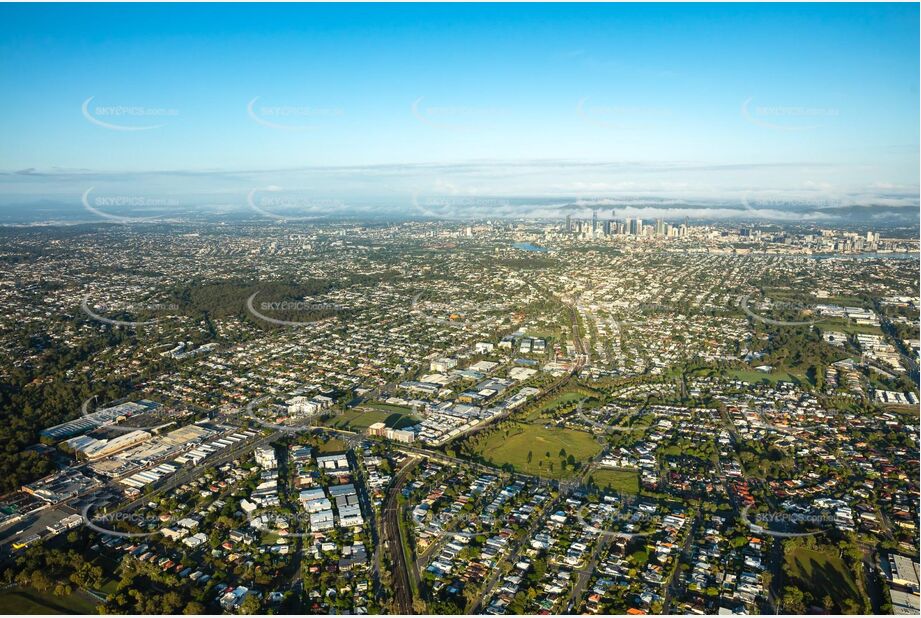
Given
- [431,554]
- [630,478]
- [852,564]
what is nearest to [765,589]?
[852,564]

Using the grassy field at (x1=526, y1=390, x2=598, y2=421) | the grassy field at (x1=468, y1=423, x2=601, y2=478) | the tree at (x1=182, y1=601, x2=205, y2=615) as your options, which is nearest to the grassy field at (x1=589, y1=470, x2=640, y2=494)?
the grassy field at (x1=468, y1=423, x2=601, y2=478)

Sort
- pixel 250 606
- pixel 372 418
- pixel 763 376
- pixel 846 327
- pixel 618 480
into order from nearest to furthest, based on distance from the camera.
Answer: pixel 250 606 < pixel 618 480 < pixel 372 418 < pixel 763 376 < pixel 846 327

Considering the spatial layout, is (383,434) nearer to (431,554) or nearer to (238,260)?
(431,554)

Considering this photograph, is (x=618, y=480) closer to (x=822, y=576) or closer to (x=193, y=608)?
(x=822, y=576)

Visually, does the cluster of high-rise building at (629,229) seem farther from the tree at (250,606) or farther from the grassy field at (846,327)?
the tree at (250,606)

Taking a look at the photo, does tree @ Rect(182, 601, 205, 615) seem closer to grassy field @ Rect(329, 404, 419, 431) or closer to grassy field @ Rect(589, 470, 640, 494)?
grassy field @ Rect(329, 404, 419, 431)

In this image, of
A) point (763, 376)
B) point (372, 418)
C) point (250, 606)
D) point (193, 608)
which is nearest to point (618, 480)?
point (372, 418)

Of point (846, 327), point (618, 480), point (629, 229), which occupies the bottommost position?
point (618, 480)
